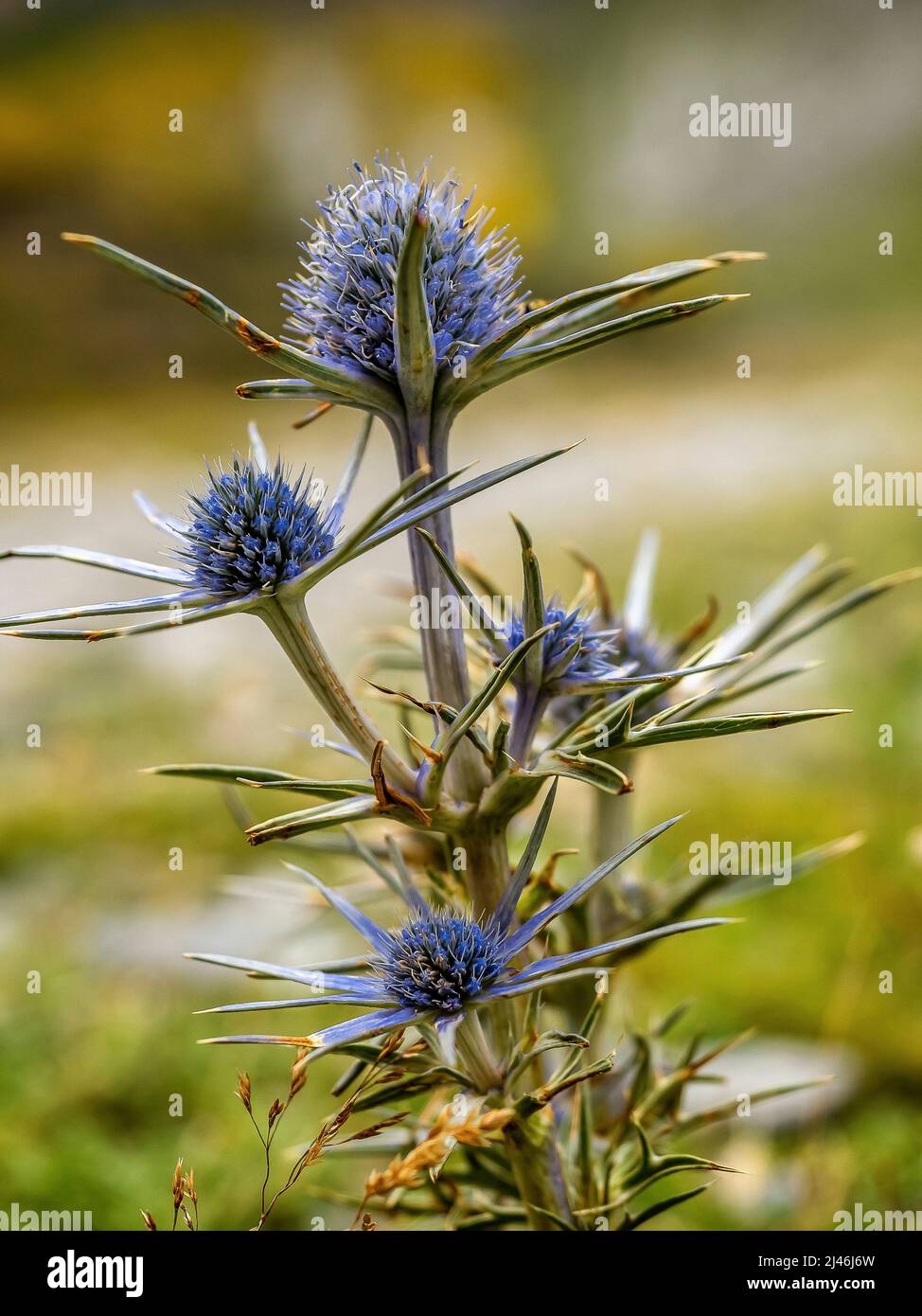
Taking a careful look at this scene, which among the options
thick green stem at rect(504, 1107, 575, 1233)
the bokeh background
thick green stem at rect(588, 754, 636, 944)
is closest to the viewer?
thick green stem at rect(504, 1107, 575, 1233)

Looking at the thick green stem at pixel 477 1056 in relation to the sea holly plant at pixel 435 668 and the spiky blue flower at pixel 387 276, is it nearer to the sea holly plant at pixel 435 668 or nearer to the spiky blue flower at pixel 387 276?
the sea holly plant at pixel 435 668

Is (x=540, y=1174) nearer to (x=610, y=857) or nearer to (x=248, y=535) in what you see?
(x=610, y=857)

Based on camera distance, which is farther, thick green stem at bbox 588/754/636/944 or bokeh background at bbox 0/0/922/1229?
bokeh background at bbox 0/0/922/1229

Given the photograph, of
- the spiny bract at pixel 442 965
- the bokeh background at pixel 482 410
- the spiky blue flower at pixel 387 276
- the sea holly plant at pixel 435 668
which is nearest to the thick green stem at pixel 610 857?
the sea holly plant at pixel 435 668

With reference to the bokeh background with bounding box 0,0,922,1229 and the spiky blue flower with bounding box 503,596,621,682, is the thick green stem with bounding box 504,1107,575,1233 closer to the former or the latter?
the spiky blue flower with bounding box 503,596,621,682

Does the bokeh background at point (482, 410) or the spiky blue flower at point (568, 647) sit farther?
the bokeh background at point (482, 410)

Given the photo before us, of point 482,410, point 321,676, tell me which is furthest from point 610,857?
point 482,410

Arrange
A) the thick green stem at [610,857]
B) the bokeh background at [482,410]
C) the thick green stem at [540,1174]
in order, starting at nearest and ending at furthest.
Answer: the thick green stem at [540,1174], the thick green stem at [610,857], the bokeh background at [482,410]

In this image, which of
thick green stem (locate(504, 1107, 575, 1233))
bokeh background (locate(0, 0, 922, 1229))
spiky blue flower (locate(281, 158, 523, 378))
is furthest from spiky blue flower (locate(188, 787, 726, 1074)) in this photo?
bokeh background (locate(0, 0, 922, 1229))
